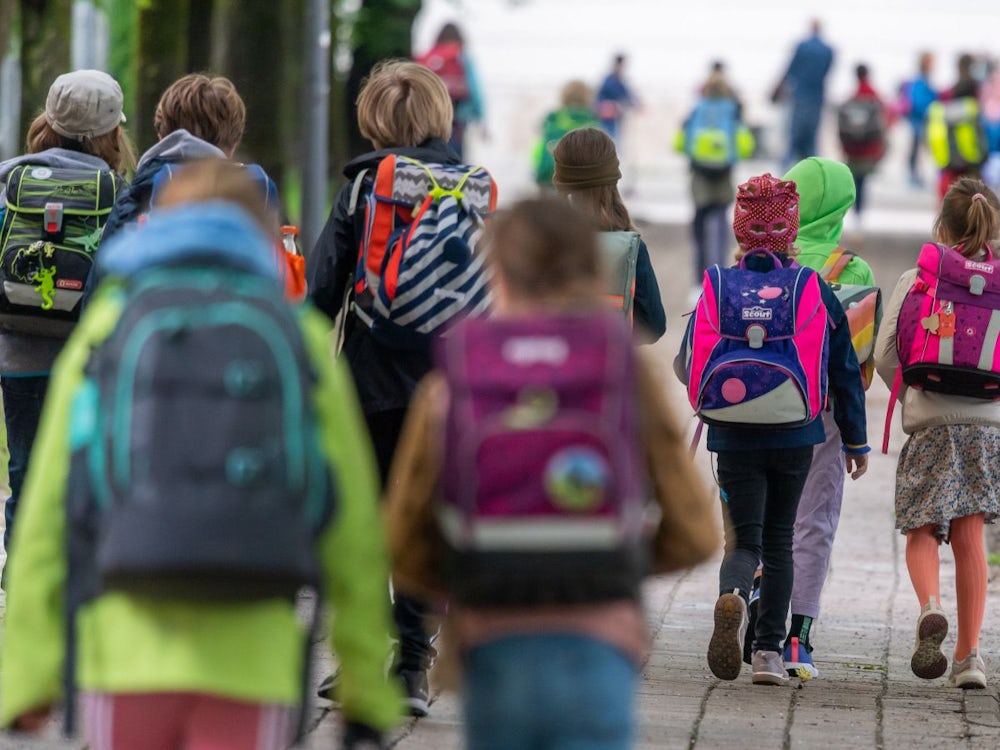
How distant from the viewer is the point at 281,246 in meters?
6.10

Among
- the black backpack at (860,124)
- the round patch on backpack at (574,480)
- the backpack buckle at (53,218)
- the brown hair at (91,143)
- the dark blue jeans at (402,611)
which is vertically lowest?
the dark blue jeans at (402,611)

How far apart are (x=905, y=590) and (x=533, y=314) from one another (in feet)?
19.9

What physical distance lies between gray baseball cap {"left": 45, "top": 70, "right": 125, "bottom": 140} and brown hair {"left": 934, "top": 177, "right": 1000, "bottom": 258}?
9.42 feet

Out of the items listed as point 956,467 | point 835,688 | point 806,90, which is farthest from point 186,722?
point 806,90

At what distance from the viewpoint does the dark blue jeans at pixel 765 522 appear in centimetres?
659

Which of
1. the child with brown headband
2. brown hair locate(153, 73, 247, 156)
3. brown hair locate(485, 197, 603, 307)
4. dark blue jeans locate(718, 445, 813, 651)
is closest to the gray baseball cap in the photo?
brown hair locate(153, 73, 247, 156)

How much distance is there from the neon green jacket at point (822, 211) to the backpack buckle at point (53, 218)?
2.54 metres

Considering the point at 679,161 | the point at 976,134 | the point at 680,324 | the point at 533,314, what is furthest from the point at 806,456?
the point at 679,161

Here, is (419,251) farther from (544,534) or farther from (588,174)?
(544,534)

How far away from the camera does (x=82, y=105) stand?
271 inches

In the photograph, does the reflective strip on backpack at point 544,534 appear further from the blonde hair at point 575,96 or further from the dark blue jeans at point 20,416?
the blonde hair at point 575,96

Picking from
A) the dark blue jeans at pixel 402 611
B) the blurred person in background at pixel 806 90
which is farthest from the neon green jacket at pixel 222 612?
the blurred person in background at pixel 806 90

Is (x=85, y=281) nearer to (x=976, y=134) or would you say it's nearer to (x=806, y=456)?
Answer: (x=806, y=456)

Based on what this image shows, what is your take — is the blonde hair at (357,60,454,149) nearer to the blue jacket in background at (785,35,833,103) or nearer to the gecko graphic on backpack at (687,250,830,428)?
the gecko graphic on backpack at (687,250,830,428)
